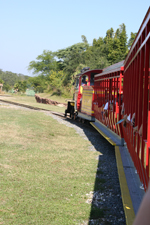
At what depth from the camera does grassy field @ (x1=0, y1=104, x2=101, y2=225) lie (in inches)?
172

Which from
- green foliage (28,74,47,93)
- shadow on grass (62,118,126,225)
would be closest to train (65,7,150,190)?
shadow on grass (62,118,126,225)

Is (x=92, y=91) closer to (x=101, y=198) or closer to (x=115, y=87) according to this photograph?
(x=115, y=87)

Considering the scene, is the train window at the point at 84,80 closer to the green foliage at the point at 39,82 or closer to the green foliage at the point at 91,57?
the green foliage at the point at 91,57

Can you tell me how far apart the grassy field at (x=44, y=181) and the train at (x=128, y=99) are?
4.08 feet

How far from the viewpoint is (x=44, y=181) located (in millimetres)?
5961

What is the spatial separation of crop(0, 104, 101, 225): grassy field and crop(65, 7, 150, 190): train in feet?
4.08

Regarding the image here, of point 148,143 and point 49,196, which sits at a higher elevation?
point 148,143

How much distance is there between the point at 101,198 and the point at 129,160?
112 cm

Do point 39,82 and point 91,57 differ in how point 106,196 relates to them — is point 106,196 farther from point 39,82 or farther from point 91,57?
point 39,82

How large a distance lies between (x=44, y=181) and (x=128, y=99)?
250 cm

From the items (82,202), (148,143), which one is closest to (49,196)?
(82,202)

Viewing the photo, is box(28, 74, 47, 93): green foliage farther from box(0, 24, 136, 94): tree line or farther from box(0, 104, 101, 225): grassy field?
box(0, 104, 101, 225): grassy field

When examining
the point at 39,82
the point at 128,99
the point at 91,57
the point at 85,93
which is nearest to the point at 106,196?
the point at 128,99

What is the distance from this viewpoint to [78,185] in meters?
5.86
